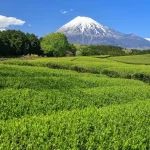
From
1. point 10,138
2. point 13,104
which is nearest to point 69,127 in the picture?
point 10,138

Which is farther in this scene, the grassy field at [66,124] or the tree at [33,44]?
the tree at [33,44]

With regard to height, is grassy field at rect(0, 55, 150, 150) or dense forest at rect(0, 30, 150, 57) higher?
dense forest at rect(0, 30, 150, 57)

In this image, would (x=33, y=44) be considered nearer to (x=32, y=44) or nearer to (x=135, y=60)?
(x=32, y=44)

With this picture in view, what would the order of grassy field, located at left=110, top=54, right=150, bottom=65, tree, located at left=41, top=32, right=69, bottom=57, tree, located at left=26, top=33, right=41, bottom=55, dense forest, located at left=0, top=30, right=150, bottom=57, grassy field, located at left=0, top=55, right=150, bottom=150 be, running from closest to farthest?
grassy field, located at left=0, top=55, right=150, bottom=150 < grassy field, located at left=110, top=54, right=150, bottom=65 < dense forest, located at left=0, top=30, right=150, bottom=57 < tree, located at left=41, top=32, right=69, bottom=57 < tree, located at left=26, top=33, right=41, bottom=55

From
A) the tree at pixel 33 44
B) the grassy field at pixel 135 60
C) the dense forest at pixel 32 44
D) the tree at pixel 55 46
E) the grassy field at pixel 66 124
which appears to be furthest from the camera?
the tree at pixel 33 44

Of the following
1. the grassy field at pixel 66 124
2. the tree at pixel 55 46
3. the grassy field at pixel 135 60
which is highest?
the tree at pixel 55 46

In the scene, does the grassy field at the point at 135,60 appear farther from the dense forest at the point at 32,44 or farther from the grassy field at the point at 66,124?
the grassy field at the point at 66,124

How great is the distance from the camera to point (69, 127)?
715cm

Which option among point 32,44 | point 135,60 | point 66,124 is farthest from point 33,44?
point 66,124

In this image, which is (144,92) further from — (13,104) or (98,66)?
(98,66)

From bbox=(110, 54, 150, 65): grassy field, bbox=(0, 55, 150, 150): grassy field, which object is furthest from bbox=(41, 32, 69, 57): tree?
bbox=(0, 55, 150, 150): grassy field

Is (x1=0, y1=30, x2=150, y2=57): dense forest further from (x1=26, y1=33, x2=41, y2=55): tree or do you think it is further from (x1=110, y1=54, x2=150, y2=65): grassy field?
(x1=110, y1=54, x2=150, y2=65): grassy field

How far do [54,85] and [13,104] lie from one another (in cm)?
728

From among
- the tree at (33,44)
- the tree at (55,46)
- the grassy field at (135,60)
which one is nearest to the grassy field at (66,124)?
the grassy field at (135,60)
